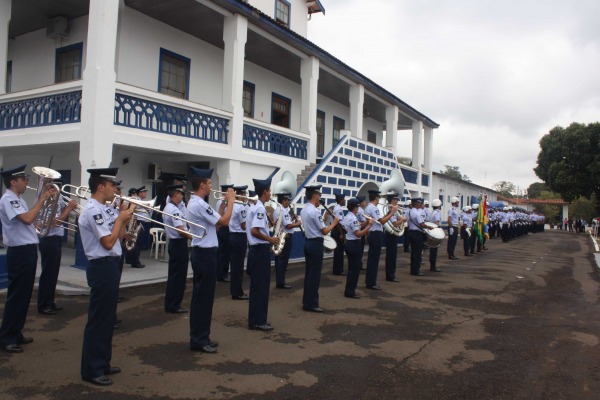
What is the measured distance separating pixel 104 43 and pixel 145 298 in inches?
211

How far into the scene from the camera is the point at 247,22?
1298 cm

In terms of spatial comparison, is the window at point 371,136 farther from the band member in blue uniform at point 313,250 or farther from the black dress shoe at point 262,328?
the black dress shoe at point 262,328

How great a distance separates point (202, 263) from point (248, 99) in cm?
1181

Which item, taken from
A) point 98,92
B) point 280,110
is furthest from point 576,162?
point 98,92

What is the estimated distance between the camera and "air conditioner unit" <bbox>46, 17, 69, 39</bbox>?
1280cm

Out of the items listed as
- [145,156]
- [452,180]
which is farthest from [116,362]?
[452,180]

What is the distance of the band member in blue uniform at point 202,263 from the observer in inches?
210

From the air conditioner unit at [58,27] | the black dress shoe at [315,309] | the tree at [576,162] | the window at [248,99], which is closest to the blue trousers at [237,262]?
the black dress shoe at [315,309]

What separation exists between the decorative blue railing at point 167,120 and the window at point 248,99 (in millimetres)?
3724

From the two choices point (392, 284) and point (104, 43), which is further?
point (392, 284)

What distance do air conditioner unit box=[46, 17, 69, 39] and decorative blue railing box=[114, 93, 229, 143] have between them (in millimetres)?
3923

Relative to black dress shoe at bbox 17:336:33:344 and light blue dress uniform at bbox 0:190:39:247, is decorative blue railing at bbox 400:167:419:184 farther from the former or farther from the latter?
black dress shoe at bbox 17:336:33:344

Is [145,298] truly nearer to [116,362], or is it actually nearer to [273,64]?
[116,362]

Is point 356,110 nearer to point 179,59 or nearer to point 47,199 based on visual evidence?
point 179,59
